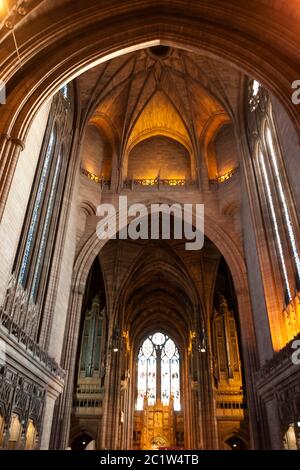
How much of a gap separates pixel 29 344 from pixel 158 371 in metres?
25.8

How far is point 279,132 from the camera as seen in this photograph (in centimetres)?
1060

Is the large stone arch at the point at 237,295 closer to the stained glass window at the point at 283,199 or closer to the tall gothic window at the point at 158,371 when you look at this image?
the stained glass window at the point at 283,199

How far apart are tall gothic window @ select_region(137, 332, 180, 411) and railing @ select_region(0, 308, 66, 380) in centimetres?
2235

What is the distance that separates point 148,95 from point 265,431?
49.1 feet

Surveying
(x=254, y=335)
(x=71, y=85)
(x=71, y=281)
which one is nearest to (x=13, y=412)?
(x=71, y=281)

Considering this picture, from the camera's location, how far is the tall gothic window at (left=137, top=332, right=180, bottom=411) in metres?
31.6

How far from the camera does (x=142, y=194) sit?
16.9m

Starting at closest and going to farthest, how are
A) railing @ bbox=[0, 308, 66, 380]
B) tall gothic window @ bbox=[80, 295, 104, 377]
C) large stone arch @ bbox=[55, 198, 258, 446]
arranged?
railing @ bbox=[0, 308, 66, 380] → large stone arch @ bbox=[55, 198, 258, 446] → tall gothic window @ bbox=[80, 295, 104, 377]

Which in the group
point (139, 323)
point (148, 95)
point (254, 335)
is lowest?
point (254, 335)

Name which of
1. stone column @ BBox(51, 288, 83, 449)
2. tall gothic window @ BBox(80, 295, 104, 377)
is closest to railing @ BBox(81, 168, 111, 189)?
stone column @ BBox(51, 288, 83, 449)

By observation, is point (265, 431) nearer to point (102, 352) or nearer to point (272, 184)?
point (272, 184)

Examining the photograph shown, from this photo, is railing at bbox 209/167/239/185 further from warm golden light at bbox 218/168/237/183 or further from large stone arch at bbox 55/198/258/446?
large stone arch at bbox 55/198/258/446

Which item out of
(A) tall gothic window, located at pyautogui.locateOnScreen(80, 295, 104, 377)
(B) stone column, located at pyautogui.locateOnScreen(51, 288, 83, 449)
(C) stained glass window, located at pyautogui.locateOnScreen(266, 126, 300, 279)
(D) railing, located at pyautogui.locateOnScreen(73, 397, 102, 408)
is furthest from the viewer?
(A) tall gothic window, located at pyautogui.locateOnScreen(80, 295, 104, 377)

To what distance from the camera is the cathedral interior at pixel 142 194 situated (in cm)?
906
